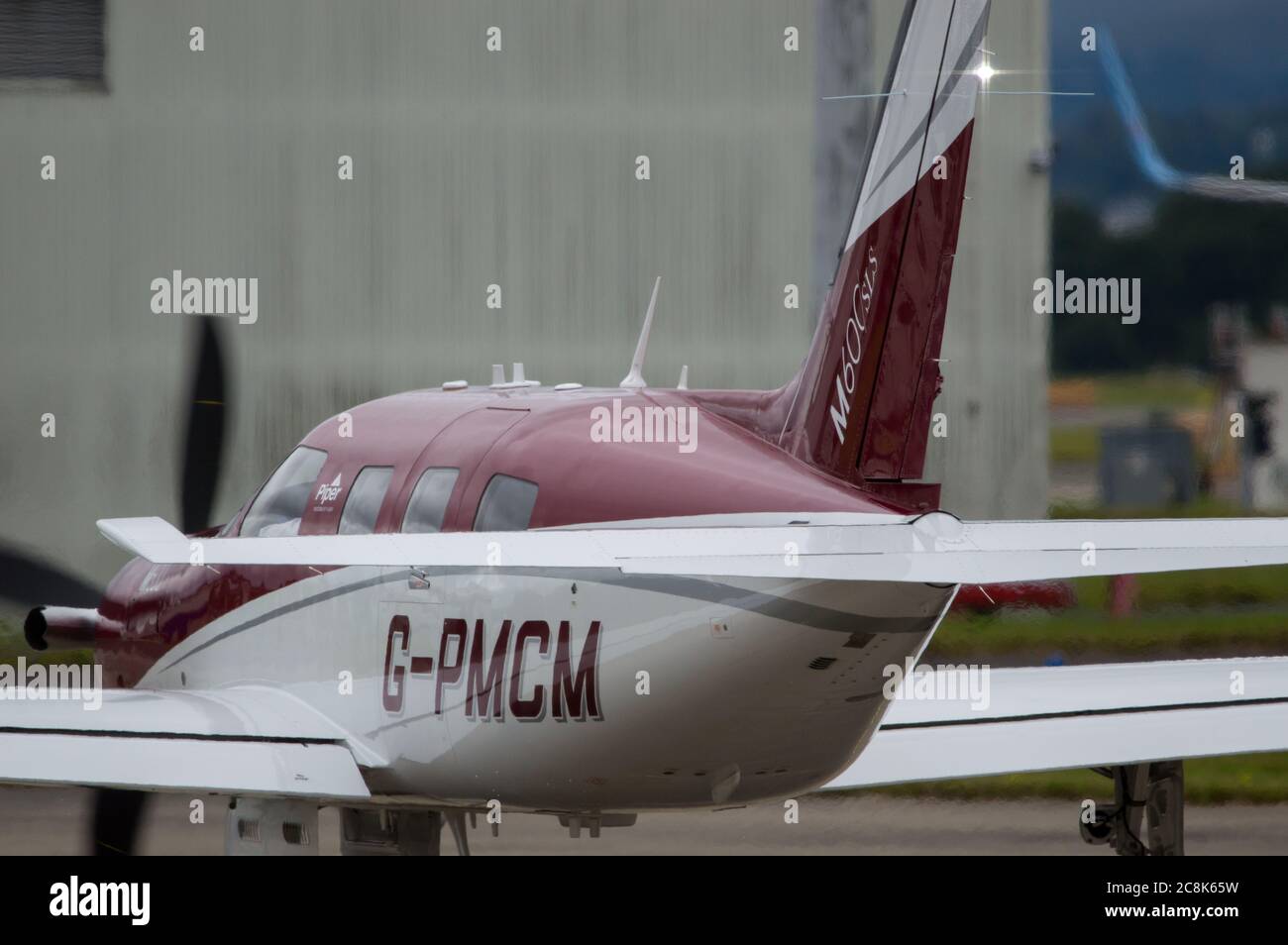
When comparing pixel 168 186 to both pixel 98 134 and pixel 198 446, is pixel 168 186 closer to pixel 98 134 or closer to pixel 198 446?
pixel 98 134

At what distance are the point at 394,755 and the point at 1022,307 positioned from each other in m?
10.4

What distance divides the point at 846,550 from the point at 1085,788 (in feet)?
26.0

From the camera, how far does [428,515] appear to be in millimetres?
8047

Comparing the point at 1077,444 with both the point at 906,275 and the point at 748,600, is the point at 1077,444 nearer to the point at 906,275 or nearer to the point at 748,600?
the point at 906,275

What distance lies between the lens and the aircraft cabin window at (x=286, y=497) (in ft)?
30.0

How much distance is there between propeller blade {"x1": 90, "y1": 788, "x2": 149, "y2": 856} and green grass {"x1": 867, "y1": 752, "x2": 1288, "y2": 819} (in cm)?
513

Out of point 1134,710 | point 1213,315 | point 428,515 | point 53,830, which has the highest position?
point 1213,315

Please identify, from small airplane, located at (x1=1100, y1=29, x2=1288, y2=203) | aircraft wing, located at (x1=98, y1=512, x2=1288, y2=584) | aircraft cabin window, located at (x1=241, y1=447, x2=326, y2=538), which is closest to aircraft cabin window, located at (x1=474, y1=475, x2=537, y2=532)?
aircraft wing, located at (x1=98, y1=512, x2=1288, y2=584)

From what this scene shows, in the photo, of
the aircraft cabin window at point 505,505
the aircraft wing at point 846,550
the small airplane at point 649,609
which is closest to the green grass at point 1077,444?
the small airplane at point 649,609

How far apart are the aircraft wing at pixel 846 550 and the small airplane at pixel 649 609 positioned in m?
0.01

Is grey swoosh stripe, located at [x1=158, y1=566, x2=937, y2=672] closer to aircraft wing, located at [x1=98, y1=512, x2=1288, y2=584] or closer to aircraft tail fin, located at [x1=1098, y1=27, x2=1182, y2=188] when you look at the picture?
aircraft wing, located at [x1=98, y1=512, x2=1288, y2=584]
